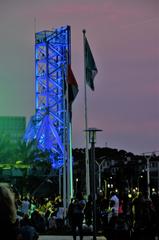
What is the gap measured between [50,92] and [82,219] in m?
55.5

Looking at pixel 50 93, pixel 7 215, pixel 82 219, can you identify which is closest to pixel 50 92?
pixel 50 93

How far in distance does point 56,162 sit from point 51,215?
1641 inches

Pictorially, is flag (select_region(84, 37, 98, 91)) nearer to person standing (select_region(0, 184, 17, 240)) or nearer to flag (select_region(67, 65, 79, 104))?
flag (select_region(67, 65, 79, 104))

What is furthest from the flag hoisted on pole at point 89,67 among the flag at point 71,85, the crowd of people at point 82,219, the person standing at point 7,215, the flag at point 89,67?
the person standing at point 7,215

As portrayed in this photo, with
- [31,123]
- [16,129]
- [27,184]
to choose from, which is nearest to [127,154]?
[16,129]

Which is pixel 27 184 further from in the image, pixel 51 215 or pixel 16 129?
pixel 16 129

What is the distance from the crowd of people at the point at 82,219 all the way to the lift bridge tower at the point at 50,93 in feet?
118

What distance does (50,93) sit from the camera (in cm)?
7456

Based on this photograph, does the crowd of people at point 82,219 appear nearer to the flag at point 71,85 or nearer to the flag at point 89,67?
the flag at point 71,85

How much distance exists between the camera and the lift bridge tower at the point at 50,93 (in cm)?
6731

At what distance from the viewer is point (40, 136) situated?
69.9 m

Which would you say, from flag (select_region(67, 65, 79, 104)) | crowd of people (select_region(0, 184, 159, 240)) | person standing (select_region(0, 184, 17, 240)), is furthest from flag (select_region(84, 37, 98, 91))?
person standing (select_region(0, 184, 17, 240))

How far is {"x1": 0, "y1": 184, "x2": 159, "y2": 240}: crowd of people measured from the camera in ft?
13.2

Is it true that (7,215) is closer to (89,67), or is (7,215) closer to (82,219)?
(82,219)
